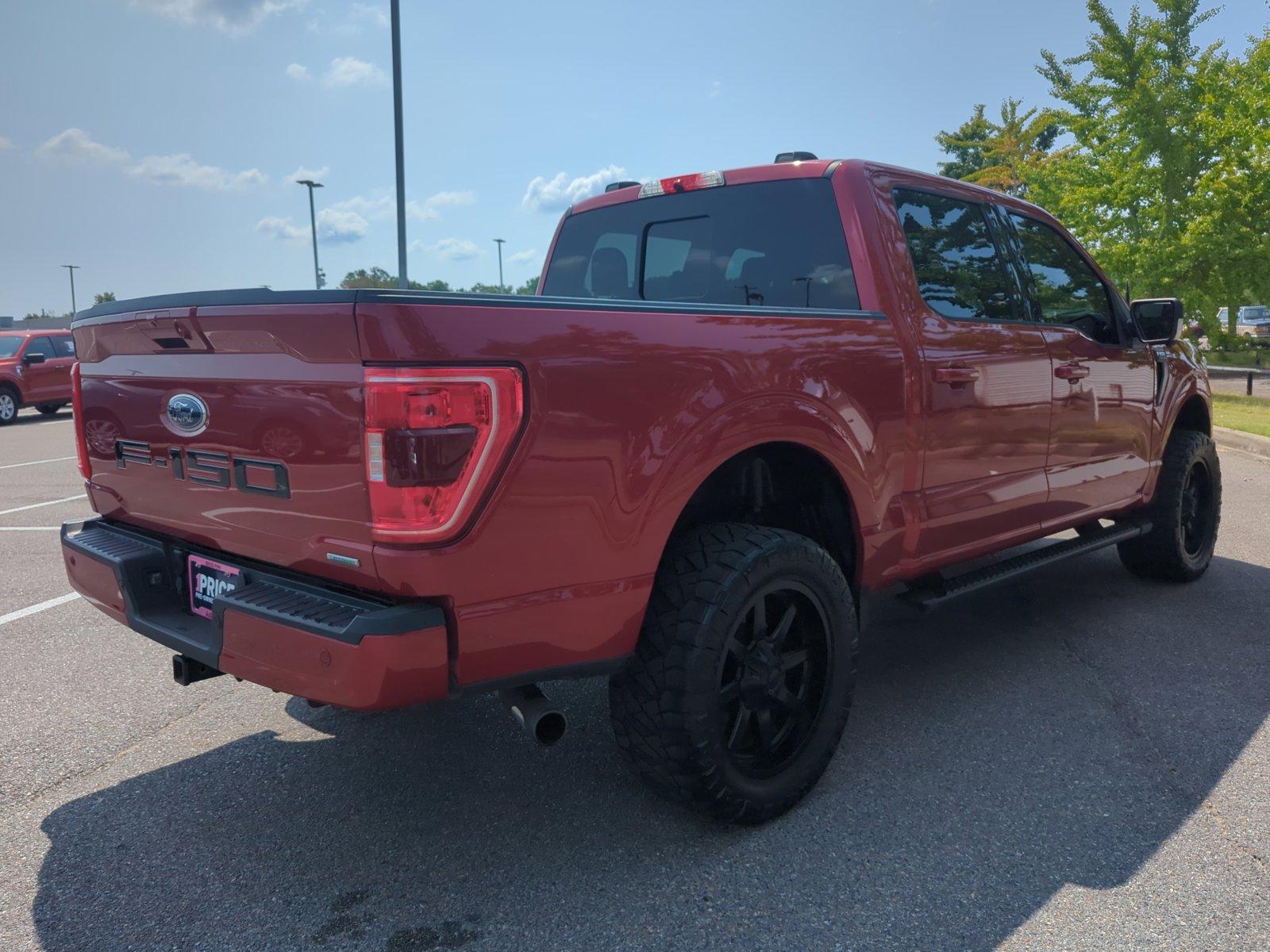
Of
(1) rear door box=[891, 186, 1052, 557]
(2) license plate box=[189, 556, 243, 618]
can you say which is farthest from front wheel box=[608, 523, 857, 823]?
(2) license plate box=[189, 556, 243, 618]

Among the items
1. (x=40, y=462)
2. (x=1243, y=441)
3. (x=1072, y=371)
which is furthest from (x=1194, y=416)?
(x=40, y=462)

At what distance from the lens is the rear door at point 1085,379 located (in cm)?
410

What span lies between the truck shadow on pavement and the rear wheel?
17.9 metres

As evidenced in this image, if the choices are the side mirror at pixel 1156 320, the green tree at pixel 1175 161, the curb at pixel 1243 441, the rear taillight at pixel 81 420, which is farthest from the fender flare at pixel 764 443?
the green tree at pixel 1175 161

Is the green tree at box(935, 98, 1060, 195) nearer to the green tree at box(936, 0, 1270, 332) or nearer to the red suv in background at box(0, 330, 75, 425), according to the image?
the green tree at box(936, 0, 1270, 332)

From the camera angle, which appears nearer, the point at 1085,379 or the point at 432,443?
the point at 432,443

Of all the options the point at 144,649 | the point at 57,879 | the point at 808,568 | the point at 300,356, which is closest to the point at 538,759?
the point at 808,568

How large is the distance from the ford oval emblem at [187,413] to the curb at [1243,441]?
11.4m

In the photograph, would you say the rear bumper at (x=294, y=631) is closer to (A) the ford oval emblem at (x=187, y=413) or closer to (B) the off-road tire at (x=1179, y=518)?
(A) the ford oval emblem at (x=187, y=413)

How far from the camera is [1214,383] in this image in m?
20.2

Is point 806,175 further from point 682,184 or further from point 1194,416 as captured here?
point 1194,416

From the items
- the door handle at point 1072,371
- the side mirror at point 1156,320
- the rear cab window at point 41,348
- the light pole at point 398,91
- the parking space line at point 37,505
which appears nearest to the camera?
the door handle at point 1072,371

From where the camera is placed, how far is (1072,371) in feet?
13.5

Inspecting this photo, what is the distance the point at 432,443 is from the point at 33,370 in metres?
19.8
